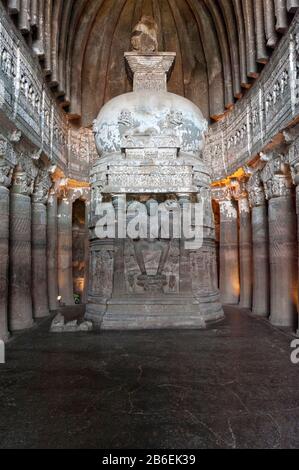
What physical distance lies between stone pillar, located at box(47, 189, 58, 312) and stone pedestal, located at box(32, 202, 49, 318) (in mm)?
1194

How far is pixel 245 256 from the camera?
11719 mm

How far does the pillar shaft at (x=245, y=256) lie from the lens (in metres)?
11.6

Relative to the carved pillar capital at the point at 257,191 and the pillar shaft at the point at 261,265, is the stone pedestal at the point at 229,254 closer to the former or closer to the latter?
the pillar shaft at the point at 261,265

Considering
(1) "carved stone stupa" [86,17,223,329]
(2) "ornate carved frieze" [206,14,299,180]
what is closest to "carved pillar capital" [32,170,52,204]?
(1) "carved stone stupa" [86,17,223,329]

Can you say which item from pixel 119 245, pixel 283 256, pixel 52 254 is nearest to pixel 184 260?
pixel 119 245

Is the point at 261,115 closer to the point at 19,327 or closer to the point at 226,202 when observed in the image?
the point at 226,202

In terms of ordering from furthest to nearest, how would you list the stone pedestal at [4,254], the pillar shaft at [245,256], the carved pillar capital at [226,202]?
the carved pillar capital at [226,202]
the pillar shaft at [245,256]
the stone pedestal at [4,254]

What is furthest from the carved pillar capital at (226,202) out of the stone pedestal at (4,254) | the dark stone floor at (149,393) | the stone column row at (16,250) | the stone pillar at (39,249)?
the stone pedestal at (4,254)

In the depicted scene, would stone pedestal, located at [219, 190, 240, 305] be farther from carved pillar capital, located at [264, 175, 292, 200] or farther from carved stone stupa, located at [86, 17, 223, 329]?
carved pillar capital, located at [264, 175, 292, 200]

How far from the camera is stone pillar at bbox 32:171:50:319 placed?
32.3 ft

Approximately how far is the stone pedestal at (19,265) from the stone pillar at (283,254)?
629cm

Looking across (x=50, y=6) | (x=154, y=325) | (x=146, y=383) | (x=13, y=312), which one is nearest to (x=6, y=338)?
(x=13, y=312)
